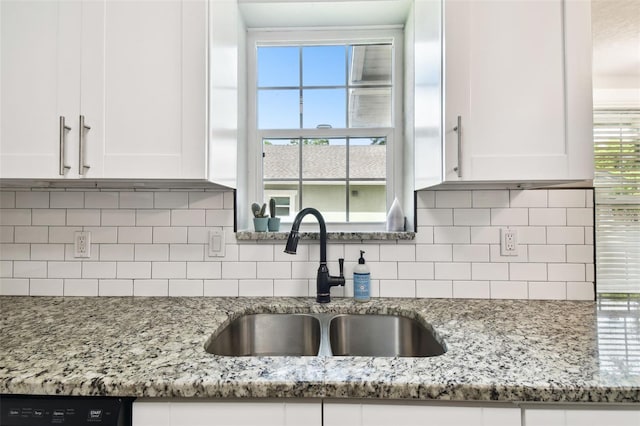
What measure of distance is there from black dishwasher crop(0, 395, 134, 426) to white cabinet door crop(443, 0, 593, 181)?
44.8 inches

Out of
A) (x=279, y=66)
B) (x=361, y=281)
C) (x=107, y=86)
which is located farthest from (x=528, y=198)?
(x=107, y=86)

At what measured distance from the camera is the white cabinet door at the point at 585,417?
0.75 metres

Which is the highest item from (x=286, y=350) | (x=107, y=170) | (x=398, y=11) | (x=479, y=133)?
(x=398, y=11)

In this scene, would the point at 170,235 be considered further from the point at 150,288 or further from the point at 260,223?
the point at 260,223

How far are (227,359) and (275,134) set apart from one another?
1168mm

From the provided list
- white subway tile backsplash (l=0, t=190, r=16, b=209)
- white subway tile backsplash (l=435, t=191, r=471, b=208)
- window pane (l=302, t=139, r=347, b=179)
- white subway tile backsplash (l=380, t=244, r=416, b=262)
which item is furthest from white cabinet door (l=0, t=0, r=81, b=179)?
white subway tile backsplash (l=435, t=191, r=471, b=208)

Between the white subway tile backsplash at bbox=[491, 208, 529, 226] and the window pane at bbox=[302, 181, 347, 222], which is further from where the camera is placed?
the window pane at bbox=[302, 181, 347, 222]

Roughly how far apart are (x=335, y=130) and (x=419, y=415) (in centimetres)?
131

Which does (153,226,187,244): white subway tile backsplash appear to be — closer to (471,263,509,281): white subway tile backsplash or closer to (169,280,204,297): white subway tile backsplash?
(169,280,204,297): white subway tile backsplash

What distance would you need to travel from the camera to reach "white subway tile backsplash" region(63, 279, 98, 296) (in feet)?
4.89

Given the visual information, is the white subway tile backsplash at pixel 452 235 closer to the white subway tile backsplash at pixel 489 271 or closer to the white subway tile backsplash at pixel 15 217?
the white subway tile backsplash at pixel 489 271

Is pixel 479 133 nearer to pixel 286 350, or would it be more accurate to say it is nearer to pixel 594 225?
pixel 594 225

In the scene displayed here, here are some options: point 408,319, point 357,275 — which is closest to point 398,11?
point 357,275

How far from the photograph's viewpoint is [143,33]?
3.74 feet
